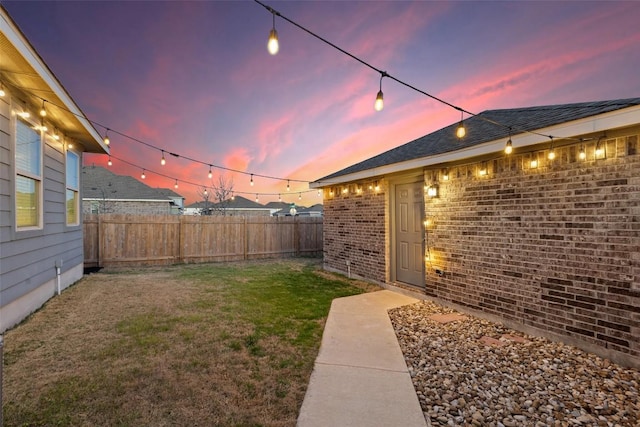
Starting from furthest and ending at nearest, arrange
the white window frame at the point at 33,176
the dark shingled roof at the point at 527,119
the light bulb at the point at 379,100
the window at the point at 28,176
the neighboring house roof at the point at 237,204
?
the neighboring house roof at the point at 237,204, the window at the point at 28,176, the white window frame at the point at 33,176, the dark shingled roof at the point at 527,119, the light bulb at the point at 379,100

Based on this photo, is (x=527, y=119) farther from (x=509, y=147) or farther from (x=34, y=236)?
(x=34, y=236)

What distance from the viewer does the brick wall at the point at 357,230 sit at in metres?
6.71

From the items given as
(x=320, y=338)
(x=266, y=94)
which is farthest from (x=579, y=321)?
(x=266, y=94)

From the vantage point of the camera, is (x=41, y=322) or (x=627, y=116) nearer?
(x=627, y=116)

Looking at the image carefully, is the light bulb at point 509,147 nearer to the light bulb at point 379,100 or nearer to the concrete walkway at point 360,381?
the light bulb at point 379,100

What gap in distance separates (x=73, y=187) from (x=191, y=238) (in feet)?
13.2

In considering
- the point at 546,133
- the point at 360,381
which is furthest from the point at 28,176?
the point at 546,133

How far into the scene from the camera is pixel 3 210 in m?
3.59

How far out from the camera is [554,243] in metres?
3.73

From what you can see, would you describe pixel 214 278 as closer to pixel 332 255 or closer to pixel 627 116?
pixel 332 255

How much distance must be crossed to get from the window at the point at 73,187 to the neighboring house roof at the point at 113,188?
14.0 m

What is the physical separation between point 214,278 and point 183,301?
2188 millimetres

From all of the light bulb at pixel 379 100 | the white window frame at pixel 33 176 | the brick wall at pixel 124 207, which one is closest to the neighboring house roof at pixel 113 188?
the brick wall at pixel 124 207

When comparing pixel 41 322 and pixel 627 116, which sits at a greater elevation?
pixel 627 116
